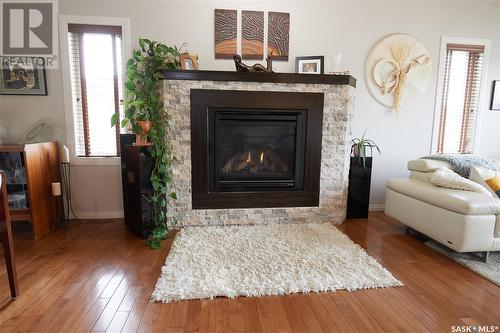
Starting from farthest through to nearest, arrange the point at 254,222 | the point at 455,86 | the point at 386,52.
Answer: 1. the point at 455,86
2. the point at 386,52
3. the point at 254,222

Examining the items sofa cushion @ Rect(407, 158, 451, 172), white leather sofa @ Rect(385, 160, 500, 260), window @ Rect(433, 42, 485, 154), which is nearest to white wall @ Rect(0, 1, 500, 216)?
window @ Rect(433, 42, 485, 154)

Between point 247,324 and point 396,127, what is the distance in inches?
117

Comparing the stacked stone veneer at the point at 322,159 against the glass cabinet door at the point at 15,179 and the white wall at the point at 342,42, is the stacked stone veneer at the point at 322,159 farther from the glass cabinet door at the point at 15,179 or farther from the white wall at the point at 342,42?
the glass cabinet door at the point at 15,179

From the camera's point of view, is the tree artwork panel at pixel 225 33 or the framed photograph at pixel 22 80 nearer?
the framed photograph at pixel 22 80

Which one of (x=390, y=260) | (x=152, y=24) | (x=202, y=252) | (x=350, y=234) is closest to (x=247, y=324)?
(x=202, y=252)

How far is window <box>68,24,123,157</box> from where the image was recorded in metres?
2.76

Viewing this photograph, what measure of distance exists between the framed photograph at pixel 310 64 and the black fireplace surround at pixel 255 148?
0.43 metres

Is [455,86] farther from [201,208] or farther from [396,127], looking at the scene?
[201,208]

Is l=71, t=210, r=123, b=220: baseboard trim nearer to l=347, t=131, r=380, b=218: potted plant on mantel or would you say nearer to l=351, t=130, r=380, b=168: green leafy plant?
l=347, t=131, r=380, b=218: potted plant on mantel

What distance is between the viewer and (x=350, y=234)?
8.61 feet

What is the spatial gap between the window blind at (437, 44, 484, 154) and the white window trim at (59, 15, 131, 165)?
3819mm

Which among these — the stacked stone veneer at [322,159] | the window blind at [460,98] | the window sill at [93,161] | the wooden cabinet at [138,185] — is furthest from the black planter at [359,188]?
the window sill at [93,161]

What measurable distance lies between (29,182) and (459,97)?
496 centimetres

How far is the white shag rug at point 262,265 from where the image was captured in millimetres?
1683
